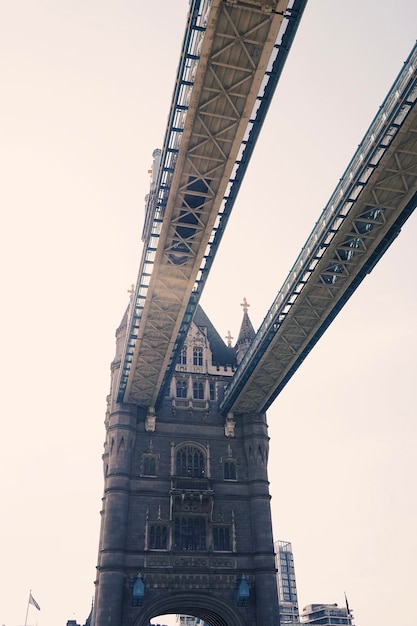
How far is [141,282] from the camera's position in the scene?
40.5m

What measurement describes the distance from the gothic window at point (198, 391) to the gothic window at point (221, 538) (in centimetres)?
1267

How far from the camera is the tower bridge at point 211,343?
27.6 meters

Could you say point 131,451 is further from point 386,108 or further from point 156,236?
point 386,108

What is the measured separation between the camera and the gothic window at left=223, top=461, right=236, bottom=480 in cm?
5338

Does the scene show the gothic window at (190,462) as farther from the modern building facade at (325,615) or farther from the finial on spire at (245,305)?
the modern building facade at (325,615)

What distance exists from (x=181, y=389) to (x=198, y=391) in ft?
5.76

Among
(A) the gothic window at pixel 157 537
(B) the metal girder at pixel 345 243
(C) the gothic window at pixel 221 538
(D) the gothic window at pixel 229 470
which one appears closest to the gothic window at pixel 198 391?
(B) the metal girder at pixel 345 243

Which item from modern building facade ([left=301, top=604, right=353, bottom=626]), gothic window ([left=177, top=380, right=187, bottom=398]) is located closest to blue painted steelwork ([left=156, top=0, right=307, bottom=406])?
gothic window ([left=177, top=380, right=187, bottom=398])

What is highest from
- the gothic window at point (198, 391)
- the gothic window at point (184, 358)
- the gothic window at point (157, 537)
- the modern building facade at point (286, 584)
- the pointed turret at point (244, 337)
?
the modern building facade at point (286, 584)

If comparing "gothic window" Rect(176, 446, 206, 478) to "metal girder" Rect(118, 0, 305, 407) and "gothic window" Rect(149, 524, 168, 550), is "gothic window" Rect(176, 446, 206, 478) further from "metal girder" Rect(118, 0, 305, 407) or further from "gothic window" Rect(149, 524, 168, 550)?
"metal girder" Rect(118, 0, 305, 407)

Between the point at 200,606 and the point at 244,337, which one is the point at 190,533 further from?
the point at 244,337

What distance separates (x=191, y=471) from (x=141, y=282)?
21.1 metres

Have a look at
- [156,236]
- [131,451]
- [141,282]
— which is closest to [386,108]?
[156,236]

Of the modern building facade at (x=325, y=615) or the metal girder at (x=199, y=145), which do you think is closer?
the metal girder at (x=199, y=145)
